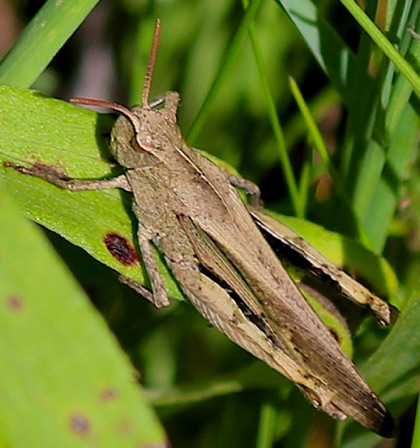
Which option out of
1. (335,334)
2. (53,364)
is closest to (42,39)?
(335,334)

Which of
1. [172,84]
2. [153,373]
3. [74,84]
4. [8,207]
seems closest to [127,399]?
[8,207]

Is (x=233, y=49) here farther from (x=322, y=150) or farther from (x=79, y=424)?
(x=79, y=424)

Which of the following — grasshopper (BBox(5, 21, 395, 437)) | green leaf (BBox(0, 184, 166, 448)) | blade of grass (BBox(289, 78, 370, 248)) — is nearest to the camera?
green leaf (BBox(0, 184, 166, 448))

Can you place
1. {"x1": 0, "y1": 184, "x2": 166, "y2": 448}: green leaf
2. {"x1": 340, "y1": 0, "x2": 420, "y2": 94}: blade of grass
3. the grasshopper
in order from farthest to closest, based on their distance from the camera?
1. the grasshopper
2. {"x1": 340, "y1": 0, "x2": 420, "y2": 94}: blade of grass
3. {"x1": 0, "y1": 184, "x2": 166, "y2": 448}: green leaf

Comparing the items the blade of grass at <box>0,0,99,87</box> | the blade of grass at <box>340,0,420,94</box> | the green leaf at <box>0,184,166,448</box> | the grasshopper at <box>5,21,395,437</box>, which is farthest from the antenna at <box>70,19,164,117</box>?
the green leaf at <box>0,184,166,448</box>

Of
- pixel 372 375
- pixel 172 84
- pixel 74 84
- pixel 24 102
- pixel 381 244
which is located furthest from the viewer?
pixel 74 84

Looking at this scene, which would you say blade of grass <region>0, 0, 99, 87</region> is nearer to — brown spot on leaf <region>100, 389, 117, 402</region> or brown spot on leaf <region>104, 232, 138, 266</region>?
brown spot on leaf <region>104, 232, 138, 266</region>

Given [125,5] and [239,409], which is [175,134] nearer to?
[239,409]

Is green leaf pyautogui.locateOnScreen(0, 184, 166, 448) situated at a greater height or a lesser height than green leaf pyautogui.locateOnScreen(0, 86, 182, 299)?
greater
